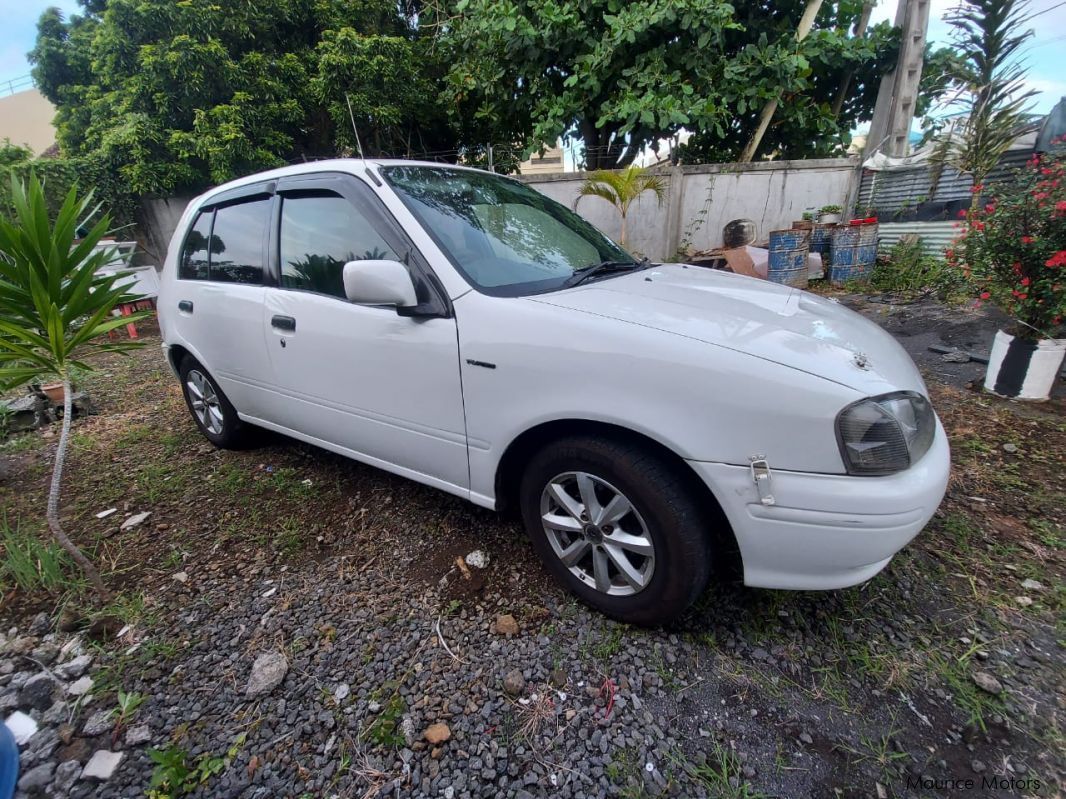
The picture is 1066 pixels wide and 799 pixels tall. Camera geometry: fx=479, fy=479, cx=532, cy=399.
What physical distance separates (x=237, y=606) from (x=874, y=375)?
2556mm

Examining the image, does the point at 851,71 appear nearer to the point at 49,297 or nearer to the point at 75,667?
the point at 49,297

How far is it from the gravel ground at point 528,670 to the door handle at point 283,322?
1033 mm

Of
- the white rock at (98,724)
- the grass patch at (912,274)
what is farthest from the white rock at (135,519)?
the grass patch at (912,274)

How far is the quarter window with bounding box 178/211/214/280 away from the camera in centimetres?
297

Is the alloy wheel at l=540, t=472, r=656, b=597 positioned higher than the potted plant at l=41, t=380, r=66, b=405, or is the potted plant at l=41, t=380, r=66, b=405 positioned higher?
the alloy wheel at l=540, t=472, r=656, b=597

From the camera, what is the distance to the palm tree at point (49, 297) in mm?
1850

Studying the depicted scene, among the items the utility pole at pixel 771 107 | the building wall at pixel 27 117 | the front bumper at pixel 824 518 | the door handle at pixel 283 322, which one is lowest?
the front bumper at pixel 824 518

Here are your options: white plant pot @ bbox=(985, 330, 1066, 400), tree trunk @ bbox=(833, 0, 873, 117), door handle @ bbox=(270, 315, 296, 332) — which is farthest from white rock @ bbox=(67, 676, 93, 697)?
tree trunk @ bbox=(833, 0, 873, 117)

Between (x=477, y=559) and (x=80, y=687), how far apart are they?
1.48 meters

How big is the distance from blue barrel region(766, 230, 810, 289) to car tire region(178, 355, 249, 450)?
6.95 meters

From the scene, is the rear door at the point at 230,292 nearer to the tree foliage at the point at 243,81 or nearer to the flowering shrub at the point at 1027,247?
the flowering shrub at the point at 1027,247

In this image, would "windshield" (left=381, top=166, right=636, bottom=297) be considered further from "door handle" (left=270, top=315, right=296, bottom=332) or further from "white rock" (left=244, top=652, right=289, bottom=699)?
"white rock" (left=244, top=652, right=289, bottom=699)

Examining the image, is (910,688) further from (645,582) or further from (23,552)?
(23,552)

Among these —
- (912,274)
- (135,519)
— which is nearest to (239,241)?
(135,519)
